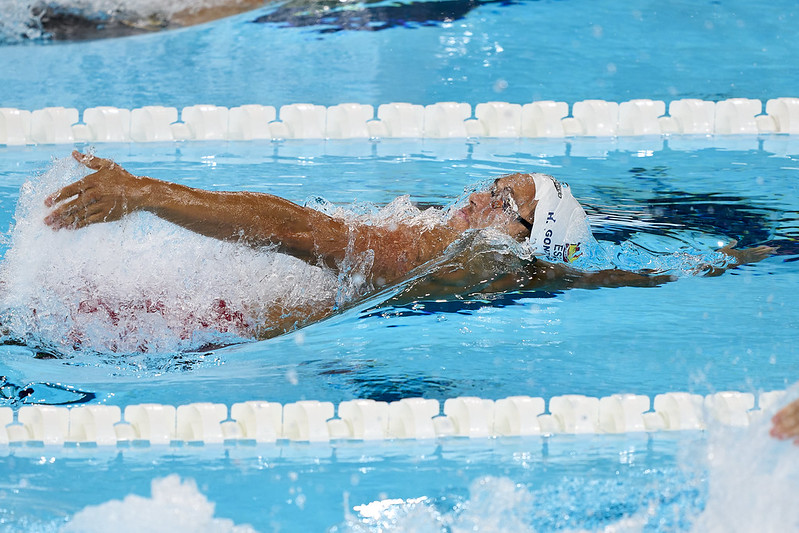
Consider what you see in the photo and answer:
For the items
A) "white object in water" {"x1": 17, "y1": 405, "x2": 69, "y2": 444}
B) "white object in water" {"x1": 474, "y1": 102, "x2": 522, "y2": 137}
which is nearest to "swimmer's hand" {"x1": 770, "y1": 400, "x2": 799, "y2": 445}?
Result: "white object in water" {"x1": 17, "y1": 405, "x2": 69, "y2": 444}

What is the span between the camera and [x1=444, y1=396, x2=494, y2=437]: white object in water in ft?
7.83

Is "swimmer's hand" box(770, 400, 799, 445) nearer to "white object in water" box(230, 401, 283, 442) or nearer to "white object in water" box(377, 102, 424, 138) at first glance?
"white object in water" box(230, 401, 283, 442)

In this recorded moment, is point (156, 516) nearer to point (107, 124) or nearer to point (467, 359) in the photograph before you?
point (467, 359)

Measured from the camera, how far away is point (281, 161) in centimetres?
459

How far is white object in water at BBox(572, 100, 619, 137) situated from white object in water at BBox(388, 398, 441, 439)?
115 inches

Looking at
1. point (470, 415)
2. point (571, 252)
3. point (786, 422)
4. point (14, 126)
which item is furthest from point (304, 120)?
point (786, 422)

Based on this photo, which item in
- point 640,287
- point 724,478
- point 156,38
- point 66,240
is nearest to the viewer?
point 724,478

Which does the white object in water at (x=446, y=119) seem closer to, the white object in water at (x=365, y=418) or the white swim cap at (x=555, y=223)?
the white swim cap at (x=555, y=223)

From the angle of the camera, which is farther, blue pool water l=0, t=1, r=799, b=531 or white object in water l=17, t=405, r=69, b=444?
white object in water l=17, t=405, r=69, b=444

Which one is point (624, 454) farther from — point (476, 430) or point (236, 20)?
point (236, 20)

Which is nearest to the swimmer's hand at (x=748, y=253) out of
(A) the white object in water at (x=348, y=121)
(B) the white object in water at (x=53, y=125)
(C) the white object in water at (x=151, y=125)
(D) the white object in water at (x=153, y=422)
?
(D) the white object in water at (x=153, y=422)

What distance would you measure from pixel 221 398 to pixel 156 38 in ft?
16.0

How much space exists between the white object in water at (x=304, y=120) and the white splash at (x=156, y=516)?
307 cm

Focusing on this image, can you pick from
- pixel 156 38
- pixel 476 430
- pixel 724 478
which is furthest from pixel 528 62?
pixel 724 478
